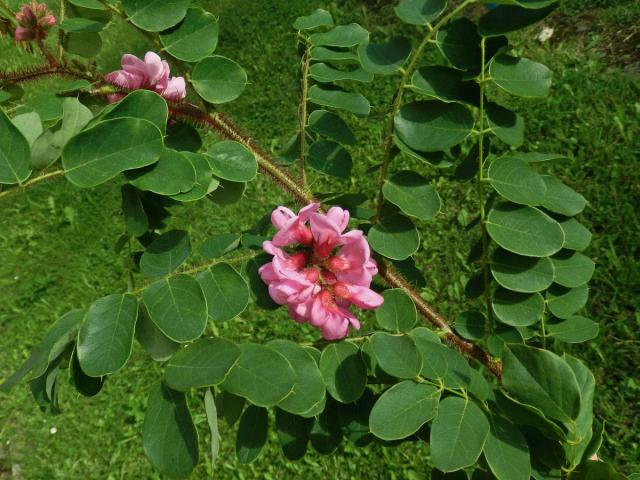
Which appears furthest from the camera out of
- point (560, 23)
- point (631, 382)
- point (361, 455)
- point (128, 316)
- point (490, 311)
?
point (560, 23)

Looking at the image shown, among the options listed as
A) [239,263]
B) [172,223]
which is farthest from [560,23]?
[239,263]

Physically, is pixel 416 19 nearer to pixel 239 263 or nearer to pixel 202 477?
pixel 239 263

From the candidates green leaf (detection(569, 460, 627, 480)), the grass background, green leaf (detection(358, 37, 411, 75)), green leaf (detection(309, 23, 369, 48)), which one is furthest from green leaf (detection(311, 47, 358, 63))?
the grass background

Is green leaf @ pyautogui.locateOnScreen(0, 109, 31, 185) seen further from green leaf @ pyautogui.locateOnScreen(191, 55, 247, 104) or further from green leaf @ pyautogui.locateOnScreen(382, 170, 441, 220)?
green leaf @ pyautogui.locateOnScreen(382, 170, 441, 220)

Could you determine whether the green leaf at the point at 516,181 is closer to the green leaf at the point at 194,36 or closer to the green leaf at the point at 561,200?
the green leaf at the point at 561,200

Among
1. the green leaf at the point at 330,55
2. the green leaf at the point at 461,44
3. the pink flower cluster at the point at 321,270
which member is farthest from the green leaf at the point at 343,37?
the pink flower cluster at the point at 321,270

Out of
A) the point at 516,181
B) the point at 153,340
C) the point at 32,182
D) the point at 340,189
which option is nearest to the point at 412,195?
the point at 516,181
